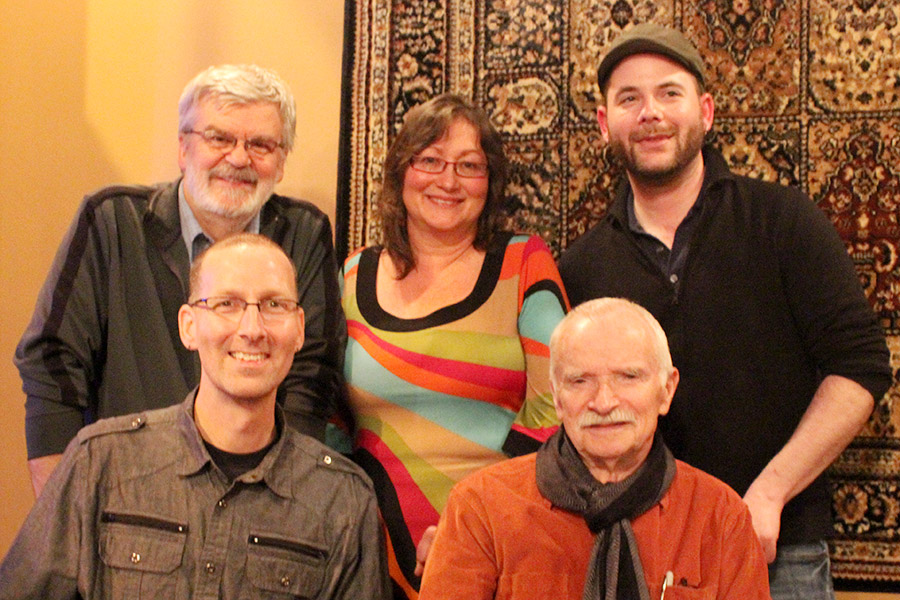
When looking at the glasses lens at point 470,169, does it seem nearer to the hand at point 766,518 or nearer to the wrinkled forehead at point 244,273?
the wrinkled forehead at point 244,273

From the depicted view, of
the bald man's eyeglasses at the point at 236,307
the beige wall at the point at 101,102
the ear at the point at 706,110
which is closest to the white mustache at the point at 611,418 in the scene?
the bald man's eyeglasses at the point at 236,307

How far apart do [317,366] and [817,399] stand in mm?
1228

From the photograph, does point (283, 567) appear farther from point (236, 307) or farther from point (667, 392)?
point (667, 392)

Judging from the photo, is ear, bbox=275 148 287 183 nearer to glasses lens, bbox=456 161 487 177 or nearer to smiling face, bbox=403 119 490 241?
smiling face, bbox=403 119 490 241

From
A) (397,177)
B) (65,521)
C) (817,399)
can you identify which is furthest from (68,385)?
(817,399)

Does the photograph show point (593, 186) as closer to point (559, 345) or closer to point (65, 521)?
point (559, 345)

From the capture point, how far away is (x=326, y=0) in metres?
3.09

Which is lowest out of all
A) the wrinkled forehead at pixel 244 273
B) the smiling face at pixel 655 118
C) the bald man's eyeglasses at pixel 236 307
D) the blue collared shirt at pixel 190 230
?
the bald man's eyeglasses at pixel 236 307

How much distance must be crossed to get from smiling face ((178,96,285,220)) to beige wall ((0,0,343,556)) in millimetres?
718

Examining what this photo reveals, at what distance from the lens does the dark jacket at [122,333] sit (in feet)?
7.25

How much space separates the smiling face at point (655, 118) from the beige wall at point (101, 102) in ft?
3.39

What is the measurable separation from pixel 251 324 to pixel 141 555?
Result: 1.63 ft

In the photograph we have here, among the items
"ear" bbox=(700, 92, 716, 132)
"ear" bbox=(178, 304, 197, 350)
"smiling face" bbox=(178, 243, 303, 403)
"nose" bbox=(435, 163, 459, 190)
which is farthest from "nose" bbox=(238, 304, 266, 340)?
"ear" bbox=(700, 92, 716, 132)

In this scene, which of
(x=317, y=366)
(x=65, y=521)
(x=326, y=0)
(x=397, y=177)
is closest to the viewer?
(x=65, y=521)
